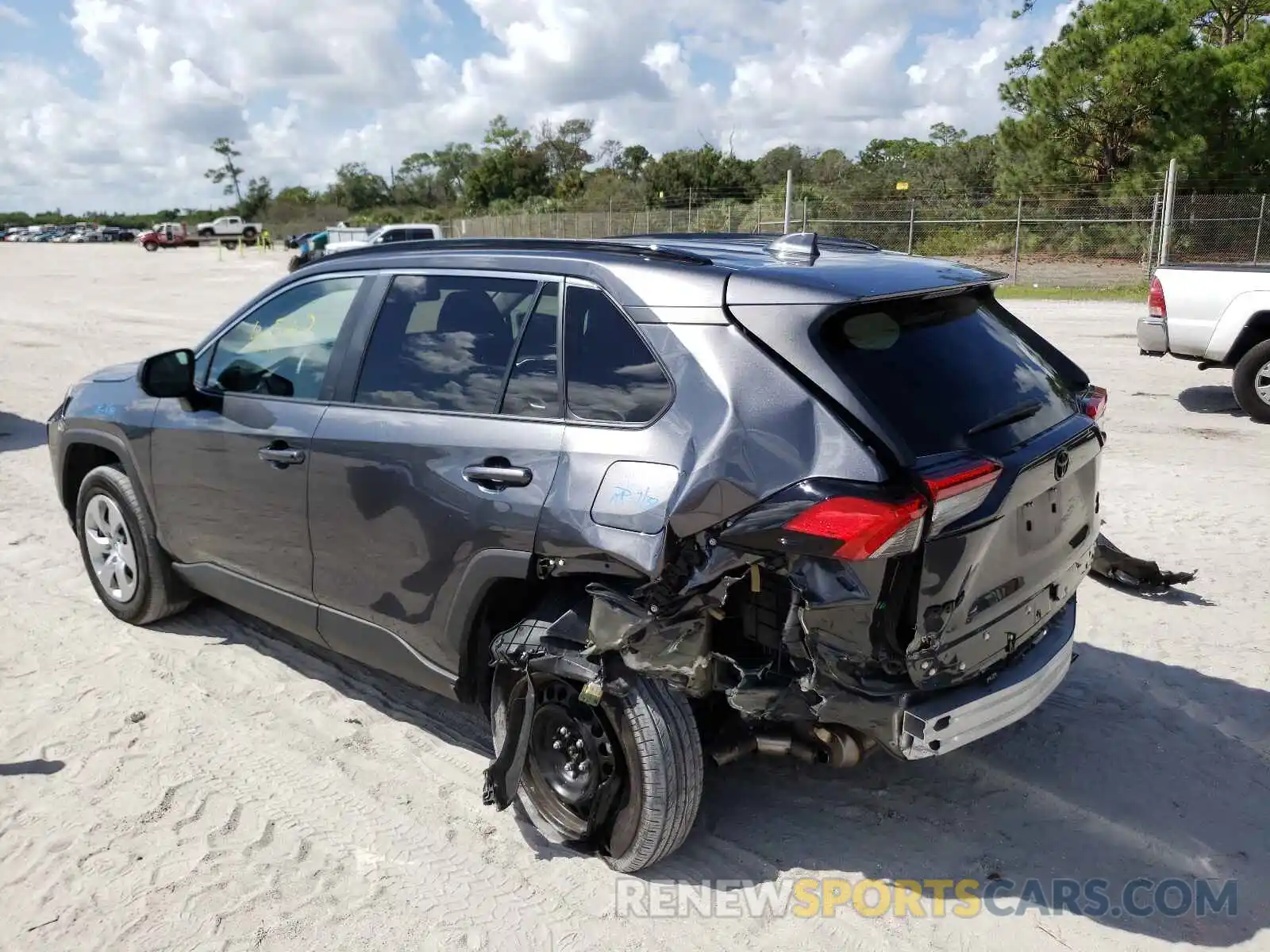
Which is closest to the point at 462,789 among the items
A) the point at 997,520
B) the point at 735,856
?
the point at 735,856

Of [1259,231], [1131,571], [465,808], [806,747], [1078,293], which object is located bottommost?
[1078,293]

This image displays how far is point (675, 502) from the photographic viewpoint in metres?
2.88

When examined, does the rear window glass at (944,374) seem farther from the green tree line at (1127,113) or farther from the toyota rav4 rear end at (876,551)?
the green tree line at (1127,113)

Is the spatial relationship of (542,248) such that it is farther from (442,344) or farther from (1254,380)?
(1254,380)

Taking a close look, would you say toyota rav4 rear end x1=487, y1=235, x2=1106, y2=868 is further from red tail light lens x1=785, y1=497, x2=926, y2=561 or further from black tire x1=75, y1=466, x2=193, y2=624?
black tire x1=75, y1=466, x2=193, y2=624

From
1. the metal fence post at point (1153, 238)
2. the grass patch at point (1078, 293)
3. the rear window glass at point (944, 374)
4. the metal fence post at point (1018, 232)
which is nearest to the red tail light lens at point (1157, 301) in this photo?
the rear window glass at point (944, 374)

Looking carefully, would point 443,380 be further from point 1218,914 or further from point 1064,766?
point 1218,914

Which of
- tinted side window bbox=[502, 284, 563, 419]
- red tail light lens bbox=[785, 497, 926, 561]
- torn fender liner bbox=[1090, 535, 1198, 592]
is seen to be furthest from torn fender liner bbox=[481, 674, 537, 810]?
torn fender liner bbox=[1090, 535, 1198, 592]

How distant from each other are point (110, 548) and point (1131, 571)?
207 inches

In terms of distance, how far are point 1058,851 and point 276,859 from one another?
257 centimetres

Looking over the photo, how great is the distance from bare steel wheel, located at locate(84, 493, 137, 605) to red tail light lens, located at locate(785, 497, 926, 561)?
12.4ft

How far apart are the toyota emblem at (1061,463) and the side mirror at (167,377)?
352cm

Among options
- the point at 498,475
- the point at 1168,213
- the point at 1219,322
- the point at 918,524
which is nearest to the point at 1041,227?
the point at 1168,213

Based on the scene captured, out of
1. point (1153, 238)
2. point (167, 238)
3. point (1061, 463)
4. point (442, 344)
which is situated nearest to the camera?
point (1061, 463)
